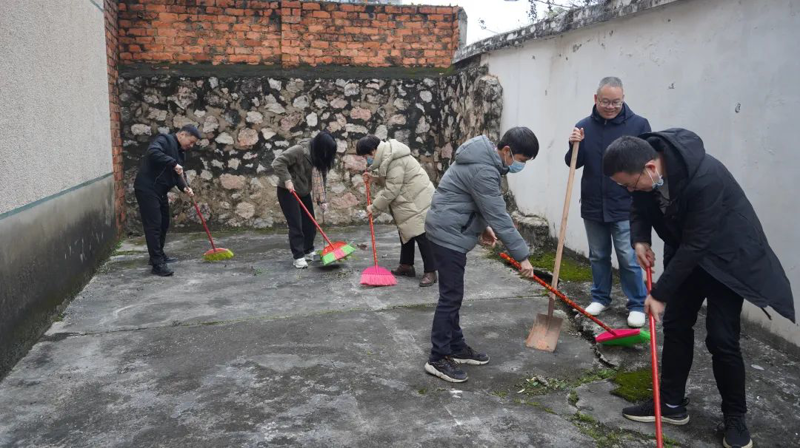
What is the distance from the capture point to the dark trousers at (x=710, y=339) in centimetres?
258

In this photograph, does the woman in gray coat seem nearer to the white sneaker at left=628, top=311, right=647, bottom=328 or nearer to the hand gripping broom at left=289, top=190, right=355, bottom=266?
the hand gripping broom at left=289, top=190, right=355, bottom=266

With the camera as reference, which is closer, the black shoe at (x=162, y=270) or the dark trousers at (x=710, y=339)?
the dark trousers at (x=710, y=339)

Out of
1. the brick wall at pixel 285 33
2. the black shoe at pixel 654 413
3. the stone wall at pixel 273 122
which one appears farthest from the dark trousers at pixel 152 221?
the black shoe at pixel 654 413

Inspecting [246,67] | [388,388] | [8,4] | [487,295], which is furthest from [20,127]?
[246,67]

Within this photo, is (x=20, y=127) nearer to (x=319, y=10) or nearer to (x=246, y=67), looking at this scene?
(x=246, y=67)

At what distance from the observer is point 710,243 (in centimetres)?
250

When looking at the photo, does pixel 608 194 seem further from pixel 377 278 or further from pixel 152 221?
pixel 152 221

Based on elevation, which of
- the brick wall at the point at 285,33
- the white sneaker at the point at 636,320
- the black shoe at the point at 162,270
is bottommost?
the black shoe at the point at 162,270

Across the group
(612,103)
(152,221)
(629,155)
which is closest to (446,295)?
(629,155)

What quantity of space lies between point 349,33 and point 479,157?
511cm

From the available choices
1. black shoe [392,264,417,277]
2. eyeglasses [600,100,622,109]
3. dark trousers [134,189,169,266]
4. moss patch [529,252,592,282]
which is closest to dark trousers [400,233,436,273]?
black shoe [392,264,417,277]

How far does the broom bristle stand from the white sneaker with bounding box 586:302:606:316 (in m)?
1.73

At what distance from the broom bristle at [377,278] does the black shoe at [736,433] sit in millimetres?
3063

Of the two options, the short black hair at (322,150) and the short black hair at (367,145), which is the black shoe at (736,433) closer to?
the short black hair at (367,145)
